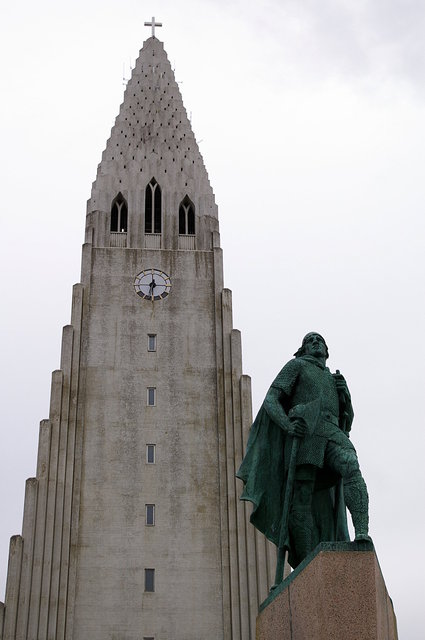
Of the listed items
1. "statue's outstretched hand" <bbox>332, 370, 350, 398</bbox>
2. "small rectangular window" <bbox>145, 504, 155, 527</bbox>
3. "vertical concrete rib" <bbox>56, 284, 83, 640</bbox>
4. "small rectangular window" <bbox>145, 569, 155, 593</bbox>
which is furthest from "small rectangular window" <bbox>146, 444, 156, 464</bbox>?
"statue's outstretched hand" <bbox>332, 370, 350, 398</bbox>

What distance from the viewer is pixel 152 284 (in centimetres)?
4484

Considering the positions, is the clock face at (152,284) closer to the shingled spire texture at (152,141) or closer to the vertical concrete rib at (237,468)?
the vertical concrete rib at (237,468)

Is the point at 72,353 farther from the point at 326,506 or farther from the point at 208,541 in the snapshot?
the point at 326,506

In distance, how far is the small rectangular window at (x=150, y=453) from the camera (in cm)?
4044

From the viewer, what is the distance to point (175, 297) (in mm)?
44688

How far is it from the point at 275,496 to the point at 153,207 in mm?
37050

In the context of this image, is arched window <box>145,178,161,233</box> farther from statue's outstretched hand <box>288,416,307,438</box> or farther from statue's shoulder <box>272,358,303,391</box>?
statue's outstretched hand <box>288,416,307,438</box>

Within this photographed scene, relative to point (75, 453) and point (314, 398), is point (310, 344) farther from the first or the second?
point (75, 453)

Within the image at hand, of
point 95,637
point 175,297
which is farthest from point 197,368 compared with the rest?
point 95,637

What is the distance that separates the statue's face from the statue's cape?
3.33ft

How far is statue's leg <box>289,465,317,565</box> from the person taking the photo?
11.3m

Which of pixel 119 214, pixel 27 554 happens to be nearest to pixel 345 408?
pixel 27 554

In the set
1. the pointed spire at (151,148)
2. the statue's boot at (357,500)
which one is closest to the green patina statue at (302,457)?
Answer: the statue's boot at (357,500)

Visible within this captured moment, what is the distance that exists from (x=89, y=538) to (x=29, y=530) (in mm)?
2374
